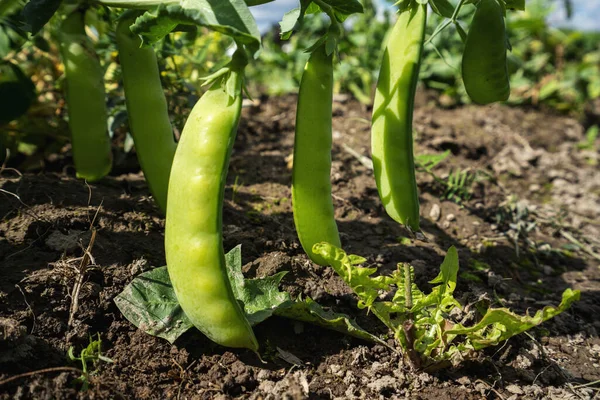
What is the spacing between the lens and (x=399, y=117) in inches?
63.4

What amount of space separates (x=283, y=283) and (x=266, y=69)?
3.36m

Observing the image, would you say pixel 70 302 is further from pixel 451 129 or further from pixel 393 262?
pixel 451 129

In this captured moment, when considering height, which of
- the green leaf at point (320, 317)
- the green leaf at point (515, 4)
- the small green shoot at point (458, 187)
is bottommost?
the small green shoot at point (458, 187)

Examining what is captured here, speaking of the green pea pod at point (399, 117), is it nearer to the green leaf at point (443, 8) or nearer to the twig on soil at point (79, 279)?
the green leaf at point (443, 8)

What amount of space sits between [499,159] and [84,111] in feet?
8.14

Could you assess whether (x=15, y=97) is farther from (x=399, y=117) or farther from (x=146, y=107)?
(x=399, y=117)

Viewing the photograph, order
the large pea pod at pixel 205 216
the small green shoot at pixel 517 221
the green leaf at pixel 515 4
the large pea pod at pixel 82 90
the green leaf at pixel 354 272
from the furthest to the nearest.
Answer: the small green shoot at pixel 517 221
the large pea pod at pixel 82 90
the green leaf at pixel 515 4
the green leaf at pixel 354 272
the large pea pod at pixel 205 216

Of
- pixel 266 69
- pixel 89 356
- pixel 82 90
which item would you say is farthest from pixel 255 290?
pixel 266 69

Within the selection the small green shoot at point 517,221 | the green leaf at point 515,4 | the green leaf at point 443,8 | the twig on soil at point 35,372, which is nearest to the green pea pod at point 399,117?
the green leaf at point 443,8

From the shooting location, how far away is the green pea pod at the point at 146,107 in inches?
70.5

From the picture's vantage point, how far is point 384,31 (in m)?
4.41

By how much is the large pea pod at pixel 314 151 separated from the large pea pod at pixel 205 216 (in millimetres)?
272

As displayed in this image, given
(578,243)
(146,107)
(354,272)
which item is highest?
(146,107)

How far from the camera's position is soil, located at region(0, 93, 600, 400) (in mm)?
1501
